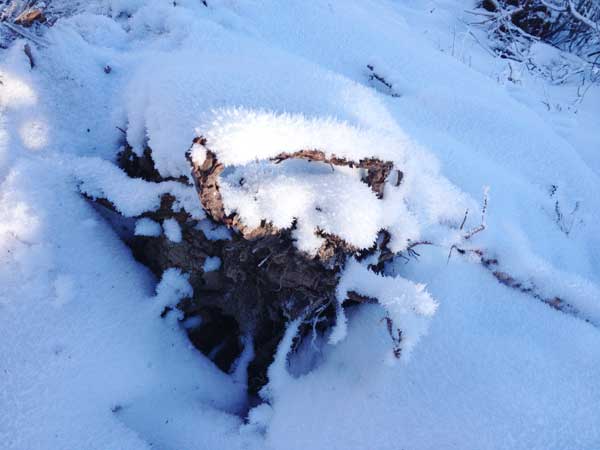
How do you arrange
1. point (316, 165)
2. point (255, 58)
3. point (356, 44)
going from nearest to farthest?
1. point (316, 165)
2. point (255, 58)
3. point (356, 44)

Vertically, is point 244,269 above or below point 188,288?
above

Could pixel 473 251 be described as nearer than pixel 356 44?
Yes

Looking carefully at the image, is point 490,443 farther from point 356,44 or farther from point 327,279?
point 356,44

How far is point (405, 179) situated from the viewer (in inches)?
50.3

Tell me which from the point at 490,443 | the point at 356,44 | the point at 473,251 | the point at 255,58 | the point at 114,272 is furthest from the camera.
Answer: the point at 356,44

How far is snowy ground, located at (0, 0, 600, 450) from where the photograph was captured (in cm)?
110

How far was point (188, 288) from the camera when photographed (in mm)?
1374

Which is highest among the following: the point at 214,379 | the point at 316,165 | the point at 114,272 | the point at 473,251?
the point at 316,165

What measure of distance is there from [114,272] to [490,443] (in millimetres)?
Answer: 1114

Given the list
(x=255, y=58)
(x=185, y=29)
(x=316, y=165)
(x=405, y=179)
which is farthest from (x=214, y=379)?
(x=185, y=29)

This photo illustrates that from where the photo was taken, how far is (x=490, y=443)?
1.07 m

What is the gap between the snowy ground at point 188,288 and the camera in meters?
1.10

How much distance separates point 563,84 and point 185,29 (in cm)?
287

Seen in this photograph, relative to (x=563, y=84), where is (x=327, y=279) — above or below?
below
